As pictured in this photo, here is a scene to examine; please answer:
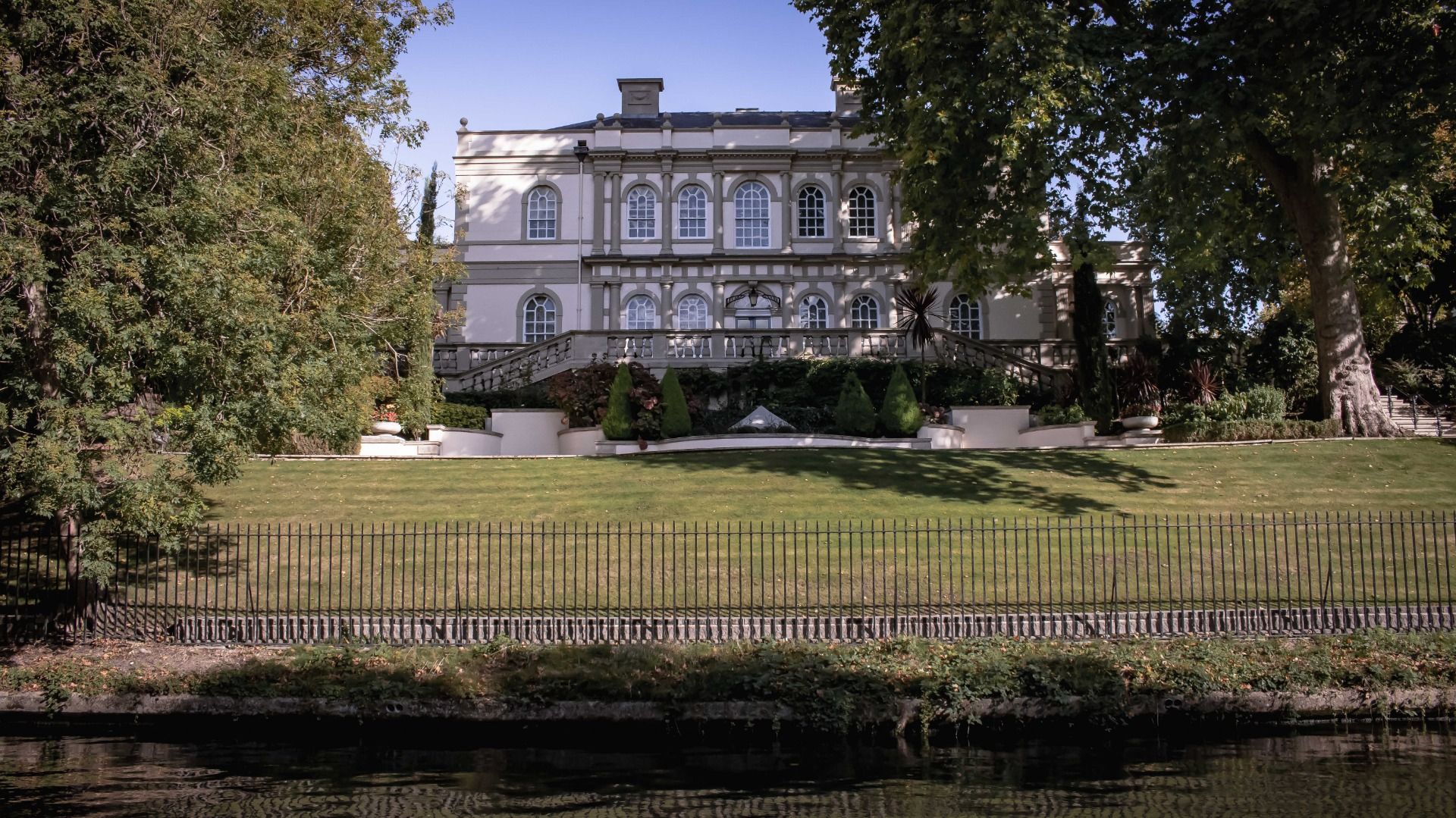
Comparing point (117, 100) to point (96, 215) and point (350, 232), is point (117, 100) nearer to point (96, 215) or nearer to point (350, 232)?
point (96, 215)

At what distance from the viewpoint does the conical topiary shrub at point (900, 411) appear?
25.3 meters

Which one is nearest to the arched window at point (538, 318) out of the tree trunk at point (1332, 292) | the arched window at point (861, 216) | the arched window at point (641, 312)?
the arched window at point (641, 312)

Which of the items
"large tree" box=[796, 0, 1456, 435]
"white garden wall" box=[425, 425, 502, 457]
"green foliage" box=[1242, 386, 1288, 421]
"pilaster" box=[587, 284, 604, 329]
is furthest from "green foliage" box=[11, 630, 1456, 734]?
"pilaster" box=[587, 284, 604, 329]

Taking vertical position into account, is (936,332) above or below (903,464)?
above

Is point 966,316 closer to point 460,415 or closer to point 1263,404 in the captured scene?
point 1263,404

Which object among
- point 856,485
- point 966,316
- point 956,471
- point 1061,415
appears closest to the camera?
point 856,485

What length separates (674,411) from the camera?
83.4ft

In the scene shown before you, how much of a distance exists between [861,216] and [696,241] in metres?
6.13

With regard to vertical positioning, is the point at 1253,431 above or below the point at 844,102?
below

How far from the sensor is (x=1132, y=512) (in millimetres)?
18312

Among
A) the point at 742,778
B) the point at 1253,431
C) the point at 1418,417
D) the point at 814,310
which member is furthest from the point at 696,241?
the point at 742,778

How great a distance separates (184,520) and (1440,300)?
3139cm

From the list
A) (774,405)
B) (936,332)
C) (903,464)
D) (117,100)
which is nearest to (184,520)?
(117,100)

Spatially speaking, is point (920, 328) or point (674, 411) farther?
point (920, 328)
